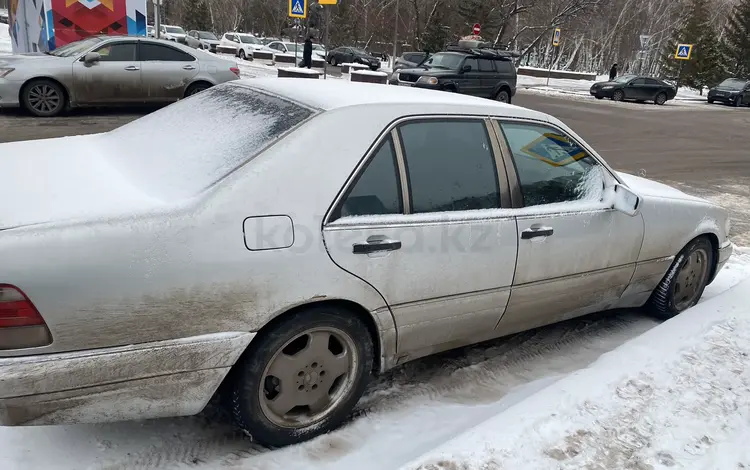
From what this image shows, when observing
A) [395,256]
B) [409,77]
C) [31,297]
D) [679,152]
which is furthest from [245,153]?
[409,77]

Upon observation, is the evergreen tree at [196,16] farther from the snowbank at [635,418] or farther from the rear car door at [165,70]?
the snowbank at [635,418]

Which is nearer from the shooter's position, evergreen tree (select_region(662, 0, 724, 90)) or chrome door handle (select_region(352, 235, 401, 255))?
chrome door handle (select_region(352, 235, 401, 255))

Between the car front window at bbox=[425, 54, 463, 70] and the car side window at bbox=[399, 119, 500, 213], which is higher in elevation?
the car front window at bbox=[425, 54, 463, 70]

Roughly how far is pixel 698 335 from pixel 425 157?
2.15 m

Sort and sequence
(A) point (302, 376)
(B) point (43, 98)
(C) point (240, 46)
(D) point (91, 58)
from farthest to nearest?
1. (C) point (240, 46)
2. (D) point (91, 58)
3. (B) point (43, 98)
4. (A) point (302, 376)

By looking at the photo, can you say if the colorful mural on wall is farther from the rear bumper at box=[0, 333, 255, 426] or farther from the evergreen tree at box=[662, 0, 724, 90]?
the evergreen tree at box=[662, 0, 724, 90]

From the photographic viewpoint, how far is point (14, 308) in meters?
2.01

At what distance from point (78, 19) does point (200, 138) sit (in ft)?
47.0

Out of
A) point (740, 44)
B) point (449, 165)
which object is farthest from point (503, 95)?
point (740, 44)

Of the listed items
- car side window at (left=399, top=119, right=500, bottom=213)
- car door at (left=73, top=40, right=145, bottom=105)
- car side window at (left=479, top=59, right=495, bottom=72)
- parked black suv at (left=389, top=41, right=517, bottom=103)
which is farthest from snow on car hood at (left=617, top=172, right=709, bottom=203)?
car side window at (left=479, top=59, right=495, bottom=72)

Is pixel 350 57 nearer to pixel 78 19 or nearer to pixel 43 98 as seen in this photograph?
pixel 78 19

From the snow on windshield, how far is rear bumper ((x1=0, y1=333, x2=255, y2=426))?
63cm

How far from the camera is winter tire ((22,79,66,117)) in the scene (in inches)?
424

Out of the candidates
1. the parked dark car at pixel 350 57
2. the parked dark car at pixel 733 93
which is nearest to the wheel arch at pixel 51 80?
the parked dark car at pixel 350 57
